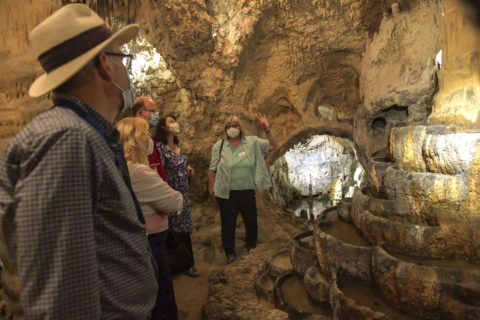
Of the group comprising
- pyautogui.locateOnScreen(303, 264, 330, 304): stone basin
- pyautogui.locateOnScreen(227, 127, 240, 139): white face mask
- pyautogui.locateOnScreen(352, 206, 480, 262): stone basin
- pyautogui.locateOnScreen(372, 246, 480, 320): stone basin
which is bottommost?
pyautogui.locateOnScreen(303, 264, 330, 304): stone basin

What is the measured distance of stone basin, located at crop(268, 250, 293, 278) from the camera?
370 centimetres

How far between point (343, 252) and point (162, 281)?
142cm

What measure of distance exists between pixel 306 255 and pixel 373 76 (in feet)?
12.0

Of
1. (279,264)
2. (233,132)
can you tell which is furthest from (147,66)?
(279,264)

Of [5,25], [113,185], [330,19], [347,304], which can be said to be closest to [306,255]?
[347,304]

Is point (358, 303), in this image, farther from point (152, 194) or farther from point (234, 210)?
point (234, 210)

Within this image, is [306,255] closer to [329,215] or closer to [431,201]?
[329,215]

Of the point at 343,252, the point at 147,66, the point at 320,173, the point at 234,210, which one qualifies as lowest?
the point at 320,173

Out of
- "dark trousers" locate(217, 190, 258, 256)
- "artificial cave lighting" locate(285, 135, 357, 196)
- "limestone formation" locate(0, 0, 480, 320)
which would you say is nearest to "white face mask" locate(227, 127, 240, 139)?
"dark trousers" locate(217, 190, 258, 256)

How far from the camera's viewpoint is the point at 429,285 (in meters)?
2.22

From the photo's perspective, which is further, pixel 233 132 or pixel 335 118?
pixel 335 118

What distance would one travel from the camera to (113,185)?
1.01 meters

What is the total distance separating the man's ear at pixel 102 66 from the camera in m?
1.12

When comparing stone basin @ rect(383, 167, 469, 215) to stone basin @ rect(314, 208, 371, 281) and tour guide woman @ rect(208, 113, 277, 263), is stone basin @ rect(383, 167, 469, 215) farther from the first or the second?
tour guide woman @ rect(208, 113, 277, 263)
